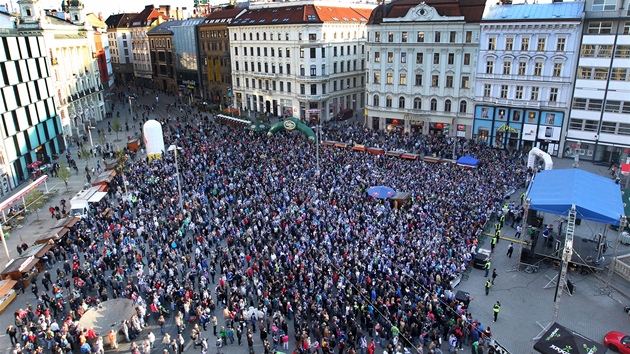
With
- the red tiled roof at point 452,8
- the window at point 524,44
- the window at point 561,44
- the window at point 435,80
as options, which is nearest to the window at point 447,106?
the window at point 435,80

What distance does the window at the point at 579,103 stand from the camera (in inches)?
1773

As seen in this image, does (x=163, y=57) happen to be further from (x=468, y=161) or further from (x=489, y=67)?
(x=468, y=161)

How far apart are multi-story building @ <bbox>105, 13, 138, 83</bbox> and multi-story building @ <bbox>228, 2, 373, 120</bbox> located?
5108 centimetres

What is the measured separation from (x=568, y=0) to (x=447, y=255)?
115 ft

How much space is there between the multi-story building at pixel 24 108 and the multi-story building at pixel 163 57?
133 feet

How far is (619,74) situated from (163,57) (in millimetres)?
81977

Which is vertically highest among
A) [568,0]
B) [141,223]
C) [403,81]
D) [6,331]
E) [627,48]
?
[568,0]

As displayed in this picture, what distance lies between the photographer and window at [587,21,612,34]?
138ft

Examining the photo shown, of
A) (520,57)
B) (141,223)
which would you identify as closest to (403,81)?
(520,57)

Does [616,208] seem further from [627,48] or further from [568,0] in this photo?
[568,0]

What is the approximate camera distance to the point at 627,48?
4156 cm

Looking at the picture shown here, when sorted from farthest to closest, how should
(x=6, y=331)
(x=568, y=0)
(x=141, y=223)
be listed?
(x=568, y=0) < (x=141, y=223) < (x=6, y=331)

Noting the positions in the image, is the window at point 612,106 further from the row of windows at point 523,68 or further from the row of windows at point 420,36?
the row of windows at point 420,36

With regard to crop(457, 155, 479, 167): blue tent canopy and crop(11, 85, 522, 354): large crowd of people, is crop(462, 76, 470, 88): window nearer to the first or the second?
crop(11, 85, 522, 354): large crowd of people
